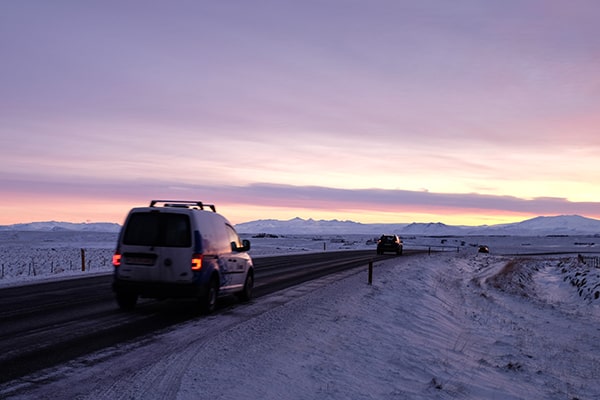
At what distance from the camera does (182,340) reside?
29.0 ft

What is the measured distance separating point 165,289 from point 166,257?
659 mm

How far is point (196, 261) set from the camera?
1148cm

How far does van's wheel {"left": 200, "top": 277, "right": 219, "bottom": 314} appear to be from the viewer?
11.8 m

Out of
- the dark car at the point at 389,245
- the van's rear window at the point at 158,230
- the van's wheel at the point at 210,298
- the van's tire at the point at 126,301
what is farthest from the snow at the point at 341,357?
the dark car at the point at 389,245

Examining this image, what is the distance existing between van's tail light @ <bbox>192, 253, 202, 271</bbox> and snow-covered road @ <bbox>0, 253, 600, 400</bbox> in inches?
43.1

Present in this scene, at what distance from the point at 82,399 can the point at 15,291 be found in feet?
39.5

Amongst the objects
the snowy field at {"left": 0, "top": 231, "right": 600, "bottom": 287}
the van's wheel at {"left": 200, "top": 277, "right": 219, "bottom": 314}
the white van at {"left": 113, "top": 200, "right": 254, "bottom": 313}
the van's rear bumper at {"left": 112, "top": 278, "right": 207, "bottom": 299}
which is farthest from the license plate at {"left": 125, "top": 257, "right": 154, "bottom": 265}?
the snowy field at {"left": 0, "top": 231, "right": 600, "bottom": 287}

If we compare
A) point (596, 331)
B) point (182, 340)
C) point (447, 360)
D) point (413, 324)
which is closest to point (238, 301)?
point (413, 324)

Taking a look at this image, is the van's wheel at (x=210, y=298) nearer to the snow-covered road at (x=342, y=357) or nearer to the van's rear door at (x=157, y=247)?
the snow-covered road at (x=342, y=357)

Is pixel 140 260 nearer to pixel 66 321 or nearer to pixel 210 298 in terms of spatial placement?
pixel 210 298

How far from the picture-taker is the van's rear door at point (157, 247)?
11430 mm

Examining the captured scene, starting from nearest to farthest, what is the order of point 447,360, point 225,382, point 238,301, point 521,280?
point 225,382, point 447,360, point 238,301, point 521,280

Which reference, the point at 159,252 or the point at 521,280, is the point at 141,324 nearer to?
the point at 159,252

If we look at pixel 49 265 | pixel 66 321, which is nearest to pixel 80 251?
pixel 49 265
